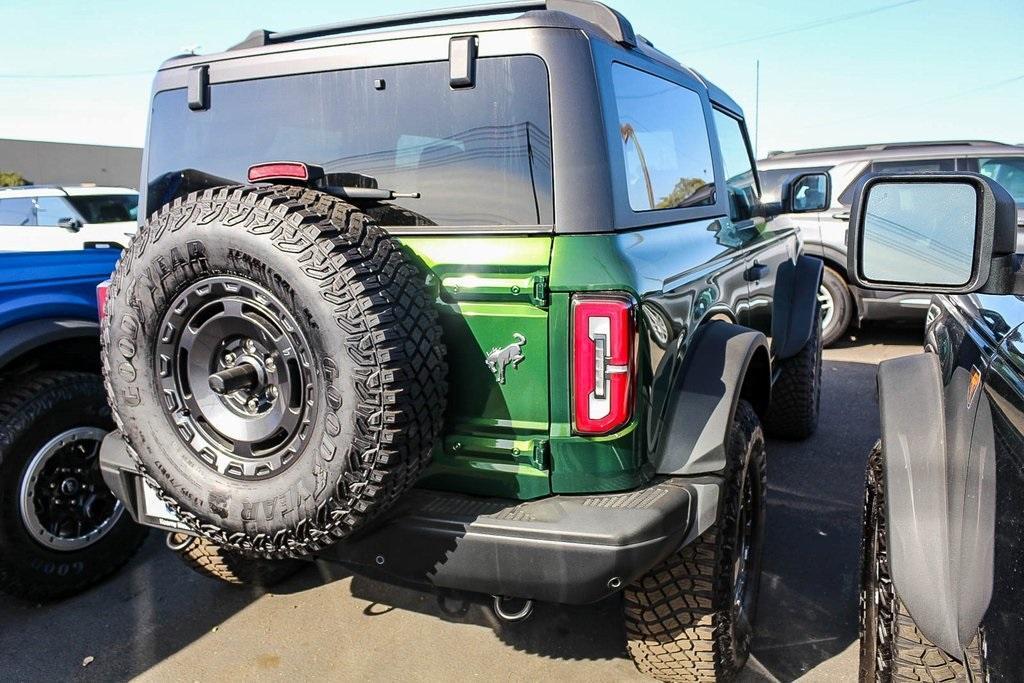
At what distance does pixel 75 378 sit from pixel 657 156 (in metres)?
2.46

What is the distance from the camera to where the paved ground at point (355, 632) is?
2.60 metres

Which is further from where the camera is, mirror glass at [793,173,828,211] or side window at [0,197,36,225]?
side window at [0,197,36,225]

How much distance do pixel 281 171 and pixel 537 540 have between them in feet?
4.04

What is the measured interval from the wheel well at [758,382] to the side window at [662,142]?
0.65 metres

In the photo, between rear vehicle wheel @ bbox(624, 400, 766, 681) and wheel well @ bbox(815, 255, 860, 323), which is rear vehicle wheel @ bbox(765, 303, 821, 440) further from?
wheel well @ bbox(815, 255, 860, 323)

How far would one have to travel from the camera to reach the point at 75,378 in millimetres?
3082

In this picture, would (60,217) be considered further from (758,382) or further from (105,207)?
(758,382)

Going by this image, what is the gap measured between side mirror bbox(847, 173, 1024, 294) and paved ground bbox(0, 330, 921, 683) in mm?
1597

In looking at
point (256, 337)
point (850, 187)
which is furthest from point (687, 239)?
point (850, 187)

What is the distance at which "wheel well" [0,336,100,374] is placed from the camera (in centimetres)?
301

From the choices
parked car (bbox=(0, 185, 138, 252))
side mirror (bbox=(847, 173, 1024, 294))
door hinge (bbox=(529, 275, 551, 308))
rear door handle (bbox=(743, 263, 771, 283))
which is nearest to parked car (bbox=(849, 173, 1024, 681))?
side mirror (bbox=(847, 173, 1024, 294))

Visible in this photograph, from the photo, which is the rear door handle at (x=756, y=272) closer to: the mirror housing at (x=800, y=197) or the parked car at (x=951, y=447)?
the mirror housing at (x=800, y=197)

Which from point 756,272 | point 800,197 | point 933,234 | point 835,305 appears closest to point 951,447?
point 933,234

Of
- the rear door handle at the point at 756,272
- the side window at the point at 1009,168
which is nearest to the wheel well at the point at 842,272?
the side window at the point at 1009,168
